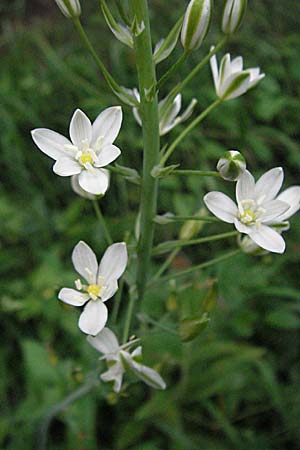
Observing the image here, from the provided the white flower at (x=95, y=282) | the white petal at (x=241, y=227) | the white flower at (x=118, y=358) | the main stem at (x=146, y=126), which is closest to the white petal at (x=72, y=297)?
the white flower at (x=95, y=282)

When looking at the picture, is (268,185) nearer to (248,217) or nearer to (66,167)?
(248,217)

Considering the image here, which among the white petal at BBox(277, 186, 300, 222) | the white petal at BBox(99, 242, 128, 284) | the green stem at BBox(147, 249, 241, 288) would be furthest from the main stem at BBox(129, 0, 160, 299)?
the white petal at BBox(277, 186, 300, 222)

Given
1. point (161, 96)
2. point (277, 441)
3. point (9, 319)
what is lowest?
point (277, 441)

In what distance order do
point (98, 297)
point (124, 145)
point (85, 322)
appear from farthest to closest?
point (124, 145), point (98, 297), point (85, 322)

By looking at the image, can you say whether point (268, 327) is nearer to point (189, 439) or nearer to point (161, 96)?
point (189, 439)

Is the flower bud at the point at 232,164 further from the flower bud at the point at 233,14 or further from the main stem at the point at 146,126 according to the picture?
the flower bud at the point at 233,14

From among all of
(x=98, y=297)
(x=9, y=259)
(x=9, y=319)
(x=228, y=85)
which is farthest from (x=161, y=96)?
(x=98, y=297)

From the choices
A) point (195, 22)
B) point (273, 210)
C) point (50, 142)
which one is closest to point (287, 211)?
point (273, 210)
